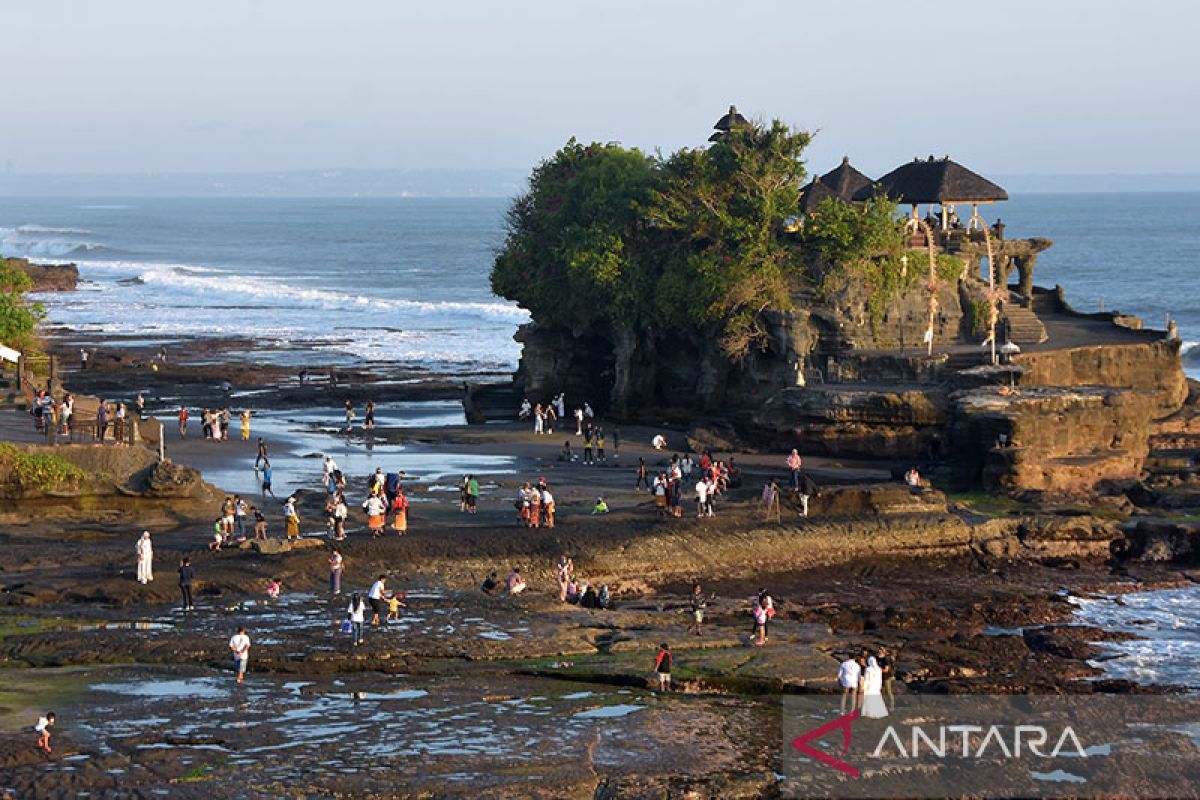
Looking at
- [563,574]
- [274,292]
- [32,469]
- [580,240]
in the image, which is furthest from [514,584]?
[274,292]

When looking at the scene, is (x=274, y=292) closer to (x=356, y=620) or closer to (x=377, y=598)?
(x=377, y=598)

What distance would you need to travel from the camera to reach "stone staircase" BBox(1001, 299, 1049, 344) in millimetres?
50656

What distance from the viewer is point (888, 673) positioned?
2680cm

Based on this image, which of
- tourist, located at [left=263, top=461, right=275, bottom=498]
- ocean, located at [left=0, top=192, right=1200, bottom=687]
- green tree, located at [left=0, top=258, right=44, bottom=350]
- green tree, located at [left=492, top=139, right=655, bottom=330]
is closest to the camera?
ocean, located at [left=0, top=192, right=1200, bottom=687]

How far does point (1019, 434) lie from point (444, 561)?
52.1 ft

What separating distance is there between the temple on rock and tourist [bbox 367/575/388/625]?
1800 cm

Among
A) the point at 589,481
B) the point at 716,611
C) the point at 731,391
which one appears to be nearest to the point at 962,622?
the point at 716,611

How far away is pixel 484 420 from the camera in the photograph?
5391cm

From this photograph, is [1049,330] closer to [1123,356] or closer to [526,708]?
[1123,356]

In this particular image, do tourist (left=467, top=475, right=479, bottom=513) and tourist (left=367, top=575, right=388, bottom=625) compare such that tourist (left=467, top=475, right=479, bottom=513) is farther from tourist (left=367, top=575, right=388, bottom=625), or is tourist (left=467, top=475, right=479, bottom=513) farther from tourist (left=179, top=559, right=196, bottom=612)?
tourist (left=179, top=559, right=196, bottom=612)

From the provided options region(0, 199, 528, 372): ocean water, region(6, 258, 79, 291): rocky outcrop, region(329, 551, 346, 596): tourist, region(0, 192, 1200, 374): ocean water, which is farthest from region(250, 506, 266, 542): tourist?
region(6, 258, 79, 291): rocky outcrop

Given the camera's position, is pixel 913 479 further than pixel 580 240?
No

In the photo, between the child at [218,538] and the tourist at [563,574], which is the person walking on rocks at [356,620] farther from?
the child at [218,538]

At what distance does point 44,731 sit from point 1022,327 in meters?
36.0
